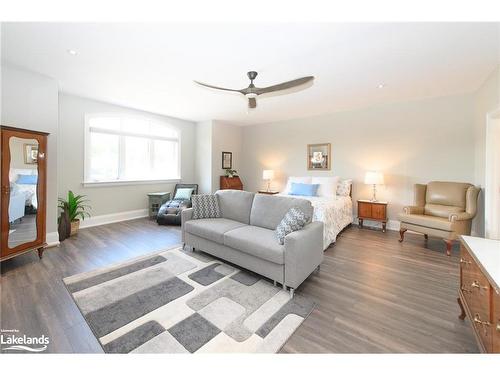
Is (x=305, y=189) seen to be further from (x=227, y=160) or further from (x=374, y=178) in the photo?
(x=227, y=160)

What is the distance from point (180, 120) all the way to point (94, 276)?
15.1ft

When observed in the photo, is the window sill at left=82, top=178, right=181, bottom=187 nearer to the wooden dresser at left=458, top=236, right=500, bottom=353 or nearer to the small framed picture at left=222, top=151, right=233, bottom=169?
the small framed picture at left=222, top=151, right=233, bottom=169

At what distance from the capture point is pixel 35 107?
123 inches

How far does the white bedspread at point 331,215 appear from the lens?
132 inches

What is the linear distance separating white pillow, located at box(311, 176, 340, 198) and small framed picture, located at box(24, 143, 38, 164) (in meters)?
4.75

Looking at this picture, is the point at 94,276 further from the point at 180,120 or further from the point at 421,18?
the point at 180,120

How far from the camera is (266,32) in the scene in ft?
6.90

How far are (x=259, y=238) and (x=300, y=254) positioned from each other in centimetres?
50

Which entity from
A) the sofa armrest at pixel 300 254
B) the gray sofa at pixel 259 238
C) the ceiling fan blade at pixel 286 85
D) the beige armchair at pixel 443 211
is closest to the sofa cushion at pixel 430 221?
the beige armchair at pixel 443 211

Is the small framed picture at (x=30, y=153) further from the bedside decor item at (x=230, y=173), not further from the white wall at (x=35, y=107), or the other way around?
the bedside decor item at (x=230, y=173)

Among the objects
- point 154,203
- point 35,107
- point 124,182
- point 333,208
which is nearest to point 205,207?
point 333,208

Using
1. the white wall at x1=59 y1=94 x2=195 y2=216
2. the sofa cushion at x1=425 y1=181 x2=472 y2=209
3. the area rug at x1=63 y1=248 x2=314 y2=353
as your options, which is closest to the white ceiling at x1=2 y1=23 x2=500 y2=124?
the white wall at x1=59 y1=94 x2=195 y2=216

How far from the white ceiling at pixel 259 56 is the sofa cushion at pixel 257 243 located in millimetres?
2137
